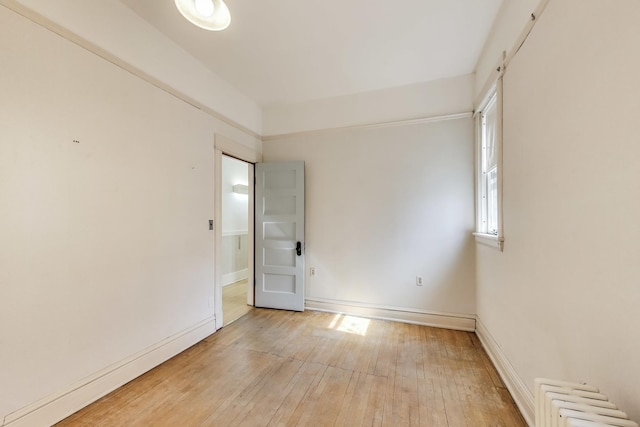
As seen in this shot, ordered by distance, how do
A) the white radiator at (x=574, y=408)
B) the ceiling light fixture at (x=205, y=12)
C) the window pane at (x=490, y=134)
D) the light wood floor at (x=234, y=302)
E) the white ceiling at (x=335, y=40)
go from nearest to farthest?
the white radiator at (x=574, y=408) → the ceiling light fixture at (x=205, y=12) → the white ceiling at (x=335, y=40) → the window pane at (x=490, y=134) → the light wood floor at (x=234, y=302)

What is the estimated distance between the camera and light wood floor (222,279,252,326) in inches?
132

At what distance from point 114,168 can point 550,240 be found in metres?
2.89

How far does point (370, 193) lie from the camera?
3.31m

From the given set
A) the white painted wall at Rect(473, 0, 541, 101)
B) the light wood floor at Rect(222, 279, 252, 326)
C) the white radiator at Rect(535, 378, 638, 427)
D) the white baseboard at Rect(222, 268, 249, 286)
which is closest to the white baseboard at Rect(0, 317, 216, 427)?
the light wood floor at Rect(222, 279, 252, 326)

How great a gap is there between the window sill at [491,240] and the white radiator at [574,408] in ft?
3.87

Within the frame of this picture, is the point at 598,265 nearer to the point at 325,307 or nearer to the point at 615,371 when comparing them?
the point at 615,371

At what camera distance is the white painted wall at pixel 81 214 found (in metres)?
1.44

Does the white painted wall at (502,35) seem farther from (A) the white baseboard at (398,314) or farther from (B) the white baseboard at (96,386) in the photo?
(B) the white baseboard at (96,386)

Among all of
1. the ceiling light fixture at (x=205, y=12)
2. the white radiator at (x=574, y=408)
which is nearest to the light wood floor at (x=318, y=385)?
the white radiator at (x=574, y=408)

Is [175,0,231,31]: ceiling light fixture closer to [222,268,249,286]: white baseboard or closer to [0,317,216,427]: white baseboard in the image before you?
[0,317,216,427]: white baseboard

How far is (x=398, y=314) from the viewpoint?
3.19 meters

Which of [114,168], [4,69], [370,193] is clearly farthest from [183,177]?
[370,193]

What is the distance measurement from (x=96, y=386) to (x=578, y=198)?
10.2 ft

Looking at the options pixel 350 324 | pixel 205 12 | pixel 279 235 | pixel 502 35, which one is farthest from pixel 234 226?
pixel 502 35
